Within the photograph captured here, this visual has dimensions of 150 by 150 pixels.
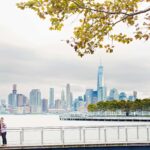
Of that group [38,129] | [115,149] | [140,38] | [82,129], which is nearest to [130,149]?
[115,149]

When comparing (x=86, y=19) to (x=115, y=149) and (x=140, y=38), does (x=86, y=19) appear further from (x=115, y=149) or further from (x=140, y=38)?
(x=115, y=149)

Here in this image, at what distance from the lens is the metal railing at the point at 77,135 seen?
34.2 meters

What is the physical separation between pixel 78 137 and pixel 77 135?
184 mm

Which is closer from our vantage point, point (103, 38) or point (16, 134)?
point (103, 38)

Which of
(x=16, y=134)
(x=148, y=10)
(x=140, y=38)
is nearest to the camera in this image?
(x=148, y=10)

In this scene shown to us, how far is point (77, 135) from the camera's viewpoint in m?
35.6

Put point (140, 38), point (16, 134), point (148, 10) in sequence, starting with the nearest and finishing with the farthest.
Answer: point (148, 10) → point (140, 38) → point (16, 134)

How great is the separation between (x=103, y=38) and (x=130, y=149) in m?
19.4

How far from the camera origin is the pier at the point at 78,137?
3412 cm

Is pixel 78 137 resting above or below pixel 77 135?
below

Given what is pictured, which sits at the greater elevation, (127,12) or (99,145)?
(127,12)

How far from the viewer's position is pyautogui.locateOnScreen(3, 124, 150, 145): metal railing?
3419 centimetres

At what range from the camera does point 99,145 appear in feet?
116

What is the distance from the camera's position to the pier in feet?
112
